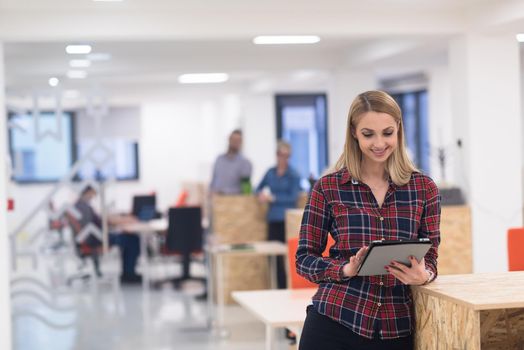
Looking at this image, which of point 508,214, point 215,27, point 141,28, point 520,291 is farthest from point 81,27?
point 520,291

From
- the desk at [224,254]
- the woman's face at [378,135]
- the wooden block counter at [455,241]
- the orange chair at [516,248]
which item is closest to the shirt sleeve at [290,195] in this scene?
the desk at [224,254]

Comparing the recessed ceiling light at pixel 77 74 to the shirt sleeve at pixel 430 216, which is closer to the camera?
the shirt sleeve at pixel 430 216

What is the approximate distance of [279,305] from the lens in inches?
188

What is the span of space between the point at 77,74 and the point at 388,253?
9141mm

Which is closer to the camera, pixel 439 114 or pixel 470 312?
pixel 470 312

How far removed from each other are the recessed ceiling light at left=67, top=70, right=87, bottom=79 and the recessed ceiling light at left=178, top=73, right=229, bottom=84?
177 centimetres

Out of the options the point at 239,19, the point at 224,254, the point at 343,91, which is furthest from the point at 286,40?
the point at 224,254

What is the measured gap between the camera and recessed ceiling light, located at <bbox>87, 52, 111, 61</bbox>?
9.85 metres

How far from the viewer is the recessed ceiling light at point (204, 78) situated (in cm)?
1286

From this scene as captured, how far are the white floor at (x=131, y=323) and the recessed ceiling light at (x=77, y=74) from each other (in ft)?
8.65

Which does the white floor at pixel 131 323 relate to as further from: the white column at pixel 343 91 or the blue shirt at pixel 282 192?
the white column at pixel 343 91

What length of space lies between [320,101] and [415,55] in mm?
6165

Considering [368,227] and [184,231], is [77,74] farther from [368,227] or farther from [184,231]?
[368,227]

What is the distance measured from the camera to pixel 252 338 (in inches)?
308
